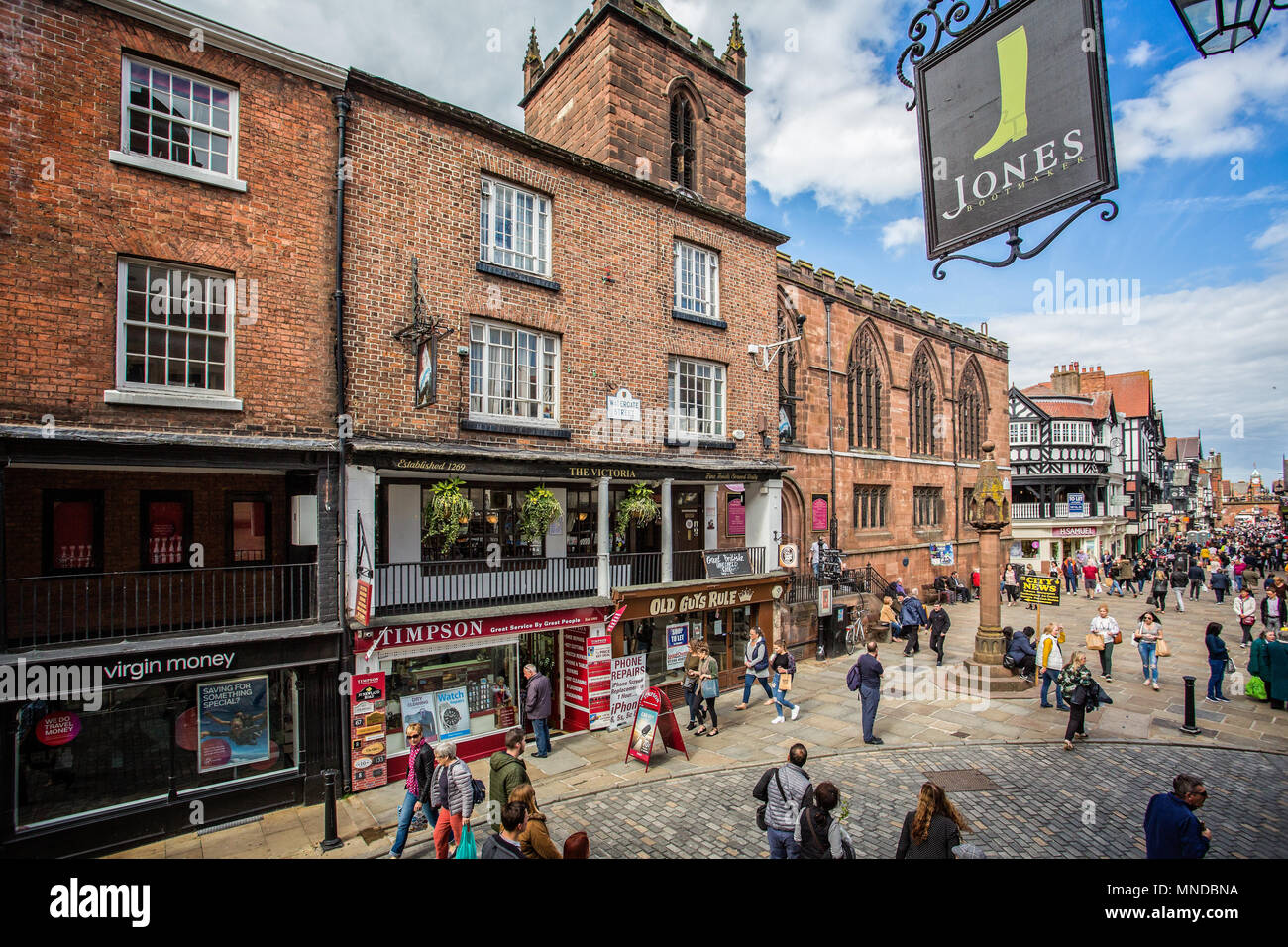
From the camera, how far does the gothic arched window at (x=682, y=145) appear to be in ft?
55.7

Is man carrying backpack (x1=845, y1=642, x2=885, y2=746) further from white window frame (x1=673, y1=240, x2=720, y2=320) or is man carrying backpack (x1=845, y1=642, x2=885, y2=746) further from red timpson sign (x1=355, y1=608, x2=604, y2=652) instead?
white window frame (x1=673, y1=240, x2=720, y2=320)

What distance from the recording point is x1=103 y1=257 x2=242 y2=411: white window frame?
8602 millimetres

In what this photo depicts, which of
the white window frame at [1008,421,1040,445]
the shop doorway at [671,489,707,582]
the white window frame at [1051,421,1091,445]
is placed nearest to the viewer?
the shop doorway at [671,489,707,582]

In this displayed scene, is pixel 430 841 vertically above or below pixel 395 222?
below

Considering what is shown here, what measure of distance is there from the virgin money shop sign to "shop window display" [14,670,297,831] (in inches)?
438

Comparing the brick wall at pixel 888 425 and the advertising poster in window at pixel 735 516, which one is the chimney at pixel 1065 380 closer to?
the brick wall at pixel 888 425

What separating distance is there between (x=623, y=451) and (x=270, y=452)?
701 cm

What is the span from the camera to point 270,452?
9492mm

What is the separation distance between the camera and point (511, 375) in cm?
Answer: 1250

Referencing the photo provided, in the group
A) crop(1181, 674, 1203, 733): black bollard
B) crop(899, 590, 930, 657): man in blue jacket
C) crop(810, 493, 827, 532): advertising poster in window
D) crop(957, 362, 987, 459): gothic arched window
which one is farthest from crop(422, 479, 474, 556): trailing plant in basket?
crop(957, 362, 987, 459): gothic arched window

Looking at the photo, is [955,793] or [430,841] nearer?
[430,841]

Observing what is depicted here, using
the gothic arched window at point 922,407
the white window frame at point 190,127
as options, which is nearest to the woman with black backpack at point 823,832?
the white window frame at point 190,127

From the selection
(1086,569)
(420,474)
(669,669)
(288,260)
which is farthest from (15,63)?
(1086,569)

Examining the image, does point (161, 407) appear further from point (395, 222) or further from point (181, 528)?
point (395, 222)
